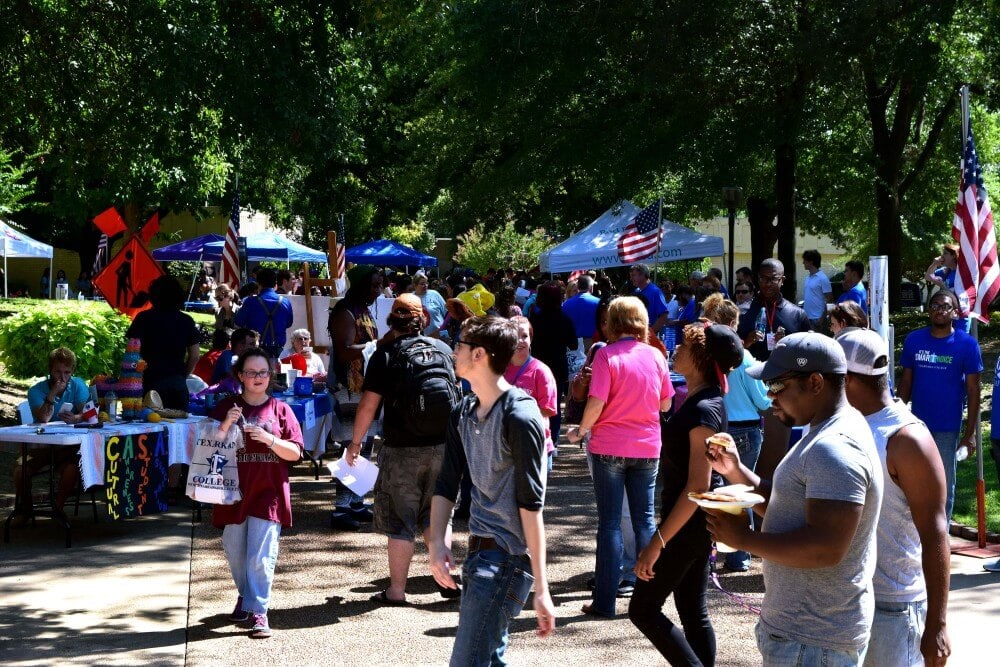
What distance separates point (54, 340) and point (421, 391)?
10.7 meters

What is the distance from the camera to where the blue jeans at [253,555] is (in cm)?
668

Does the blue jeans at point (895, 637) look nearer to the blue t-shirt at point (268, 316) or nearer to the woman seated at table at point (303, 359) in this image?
the woman seated at table at point (303, 359)

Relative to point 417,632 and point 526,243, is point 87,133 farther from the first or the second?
point 526,243

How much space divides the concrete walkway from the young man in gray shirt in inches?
78.3

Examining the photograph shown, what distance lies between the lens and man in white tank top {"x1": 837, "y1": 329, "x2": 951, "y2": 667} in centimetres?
368

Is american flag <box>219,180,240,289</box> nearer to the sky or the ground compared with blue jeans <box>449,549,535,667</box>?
nearer to the sky

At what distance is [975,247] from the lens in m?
9.55

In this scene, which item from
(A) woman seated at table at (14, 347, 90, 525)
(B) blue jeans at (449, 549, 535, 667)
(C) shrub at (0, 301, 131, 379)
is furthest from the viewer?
(C) shrub at (0, 301, 131, 379)

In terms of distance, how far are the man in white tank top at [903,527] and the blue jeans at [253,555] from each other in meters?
3.78

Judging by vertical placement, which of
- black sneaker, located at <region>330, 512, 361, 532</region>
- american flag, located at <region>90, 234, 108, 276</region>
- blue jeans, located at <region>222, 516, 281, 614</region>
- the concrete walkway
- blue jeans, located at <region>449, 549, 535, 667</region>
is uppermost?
american flag, located at <region>90, 234, 108, 276</region>

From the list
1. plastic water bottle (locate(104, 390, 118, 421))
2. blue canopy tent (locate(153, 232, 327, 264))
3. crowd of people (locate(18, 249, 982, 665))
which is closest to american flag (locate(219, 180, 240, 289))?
crowd of people (locate(18, 249, 982, 665))

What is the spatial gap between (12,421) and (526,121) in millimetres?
9401

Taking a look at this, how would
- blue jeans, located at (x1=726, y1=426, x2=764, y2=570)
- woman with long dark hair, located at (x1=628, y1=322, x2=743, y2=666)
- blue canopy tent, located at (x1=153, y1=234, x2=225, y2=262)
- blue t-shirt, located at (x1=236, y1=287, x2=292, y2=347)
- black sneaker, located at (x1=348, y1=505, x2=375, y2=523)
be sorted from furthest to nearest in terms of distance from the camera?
1. blue canopy tent, located at (x1=153, y1=234, x2=225, y2=262)
2. blue t-shirt, located at (x1=236, y1=287, x2=292, y2=347)
3. black sneaker, located at (x1=348, y1=505, x2=375, y2=523)
4. blue jeans, located at (x1=726, y1=426, x2=764, y2=570)
5. woman with long dark hair, located at (x1=628, y1=322, x2=743, y2=666)

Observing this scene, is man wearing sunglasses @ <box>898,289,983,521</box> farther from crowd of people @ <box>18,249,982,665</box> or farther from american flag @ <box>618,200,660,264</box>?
american flag @ <box>618,200,660,264</box>
